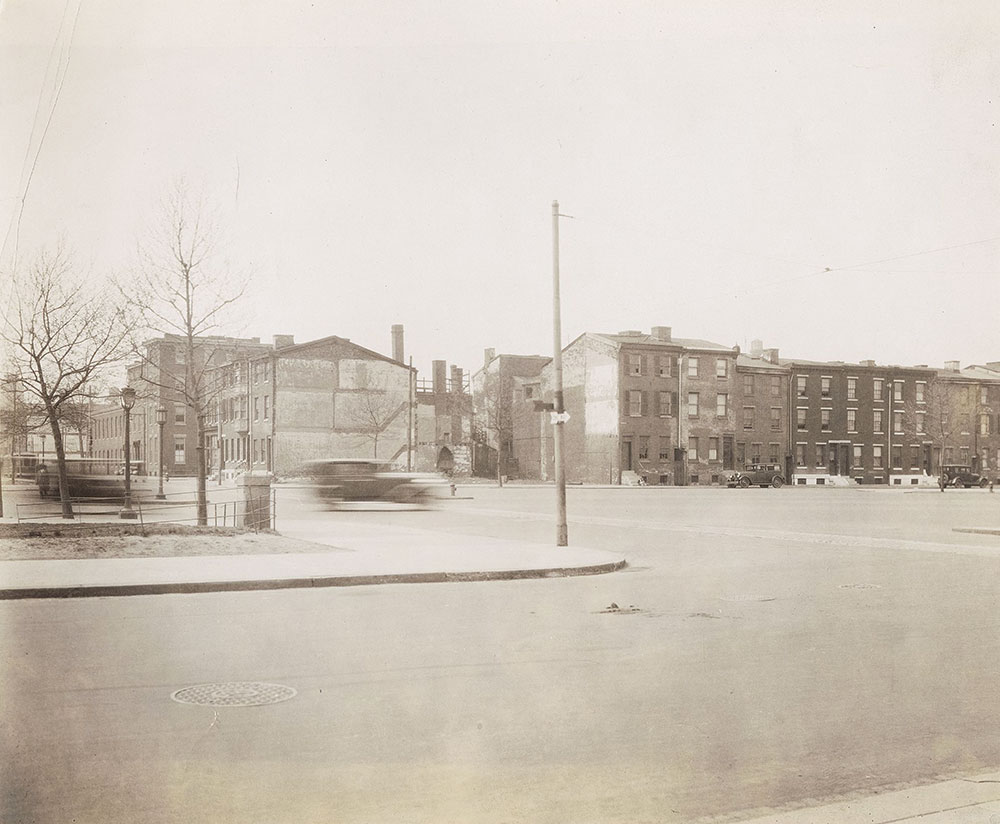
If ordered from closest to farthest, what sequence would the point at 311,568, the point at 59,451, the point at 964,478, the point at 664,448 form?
1. the point at 59,451
2. the point at 311,568
3. the point at 964,478
4. the point at 664,448

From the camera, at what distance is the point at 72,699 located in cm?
639

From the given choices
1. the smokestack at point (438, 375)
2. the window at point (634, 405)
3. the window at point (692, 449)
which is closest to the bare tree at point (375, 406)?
the smokestack at point (438, 375)

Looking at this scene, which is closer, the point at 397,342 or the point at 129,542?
the point at 397,342

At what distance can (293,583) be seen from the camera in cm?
1276

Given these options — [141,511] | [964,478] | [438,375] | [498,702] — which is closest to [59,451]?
[498,702]

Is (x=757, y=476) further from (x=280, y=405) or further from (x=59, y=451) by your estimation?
(x=59, y=451)

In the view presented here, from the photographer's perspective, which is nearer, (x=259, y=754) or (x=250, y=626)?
(x=259, y=754)

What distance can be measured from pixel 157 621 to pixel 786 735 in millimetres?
6562

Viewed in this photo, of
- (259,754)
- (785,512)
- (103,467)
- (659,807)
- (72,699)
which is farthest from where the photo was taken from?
(785,512)

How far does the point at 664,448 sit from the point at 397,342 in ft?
180

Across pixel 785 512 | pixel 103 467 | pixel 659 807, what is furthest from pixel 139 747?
pixel 785 512

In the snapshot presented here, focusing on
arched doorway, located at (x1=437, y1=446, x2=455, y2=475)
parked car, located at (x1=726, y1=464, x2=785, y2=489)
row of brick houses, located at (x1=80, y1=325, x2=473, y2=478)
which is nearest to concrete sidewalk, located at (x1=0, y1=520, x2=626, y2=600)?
row of brick houses, located at (x1=80, y1=325, x2=473, y2=478)

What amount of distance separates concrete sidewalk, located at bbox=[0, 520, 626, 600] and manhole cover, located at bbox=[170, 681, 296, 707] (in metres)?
5.54

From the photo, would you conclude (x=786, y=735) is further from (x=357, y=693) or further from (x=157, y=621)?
(x=157, y=621)
